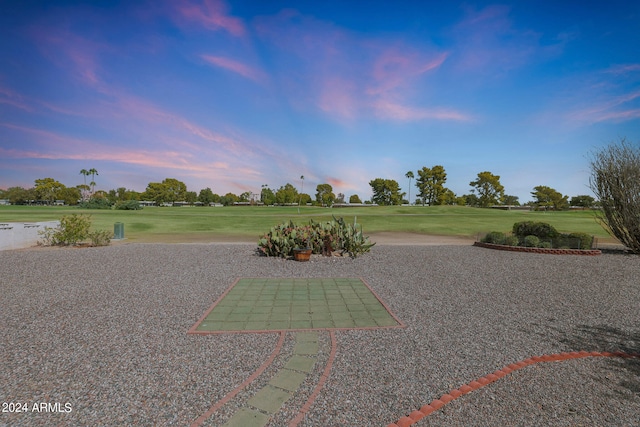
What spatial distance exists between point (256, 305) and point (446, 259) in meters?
8.47

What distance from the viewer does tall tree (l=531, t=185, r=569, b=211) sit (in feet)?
292

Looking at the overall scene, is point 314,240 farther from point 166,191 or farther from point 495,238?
point 166,191

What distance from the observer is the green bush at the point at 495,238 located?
1428 cm

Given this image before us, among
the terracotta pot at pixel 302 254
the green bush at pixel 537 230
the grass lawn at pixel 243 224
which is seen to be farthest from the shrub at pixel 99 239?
the green bush at pixel 537 230

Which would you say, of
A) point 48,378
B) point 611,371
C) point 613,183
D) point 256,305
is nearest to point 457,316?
point 611,371

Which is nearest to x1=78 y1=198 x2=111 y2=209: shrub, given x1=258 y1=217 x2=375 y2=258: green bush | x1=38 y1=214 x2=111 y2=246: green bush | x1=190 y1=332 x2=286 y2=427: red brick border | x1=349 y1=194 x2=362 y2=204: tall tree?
x1=38 y1=214 x2=111 y2=246: green bush

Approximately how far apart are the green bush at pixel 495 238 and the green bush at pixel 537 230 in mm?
1070

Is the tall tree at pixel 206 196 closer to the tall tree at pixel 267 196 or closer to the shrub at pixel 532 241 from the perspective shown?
the tall tree at pixel 267 196

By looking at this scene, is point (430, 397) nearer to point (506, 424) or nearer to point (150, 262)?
point (506, 424)

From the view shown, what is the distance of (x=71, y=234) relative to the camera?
14258 millimetres

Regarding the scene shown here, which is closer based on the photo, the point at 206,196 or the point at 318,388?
the point at 318,388

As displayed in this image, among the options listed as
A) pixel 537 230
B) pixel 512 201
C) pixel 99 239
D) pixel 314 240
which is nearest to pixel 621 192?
pixel 537 230

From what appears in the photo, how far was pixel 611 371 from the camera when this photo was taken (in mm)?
3764

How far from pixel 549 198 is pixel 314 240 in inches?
4328
